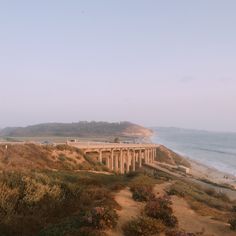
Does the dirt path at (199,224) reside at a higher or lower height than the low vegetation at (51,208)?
lower

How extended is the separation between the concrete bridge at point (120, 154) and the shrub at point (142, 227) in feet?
109

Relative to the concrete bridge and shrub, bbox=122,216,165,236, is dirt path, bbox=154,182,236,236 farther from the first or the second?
the concrete bridge

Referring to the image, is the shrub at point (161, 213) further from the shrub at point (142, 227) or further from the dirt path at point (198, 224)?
the shrub at point (142, 227)

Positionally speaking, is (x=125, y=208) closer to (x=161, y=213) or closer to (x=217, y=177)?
(x=161, y=213)

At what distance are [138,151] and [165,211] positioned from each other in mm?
55794

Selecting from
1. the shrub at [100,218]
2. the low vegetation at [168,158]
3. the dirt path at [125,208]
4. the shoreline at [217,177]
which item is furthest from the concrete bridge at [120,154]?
the shrub at [100,218]

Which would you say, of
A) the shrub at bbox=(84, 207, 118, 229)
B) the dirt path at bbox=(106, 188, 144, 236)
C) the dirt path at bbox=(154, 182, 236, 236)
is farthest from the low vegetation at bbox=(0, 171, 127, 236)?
the dirt path at bbox=(154, 182, 236, 236)

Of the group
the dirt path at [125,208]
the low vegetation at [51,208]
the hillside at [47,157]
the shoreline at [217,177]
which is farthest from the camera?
the shoreline at [217,177]

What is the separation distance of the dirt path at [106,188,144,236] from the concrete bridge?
1112 inches

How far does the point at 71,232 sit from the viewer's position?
10414mm

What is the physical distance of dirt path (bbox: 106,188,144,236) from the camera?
11.1 meters

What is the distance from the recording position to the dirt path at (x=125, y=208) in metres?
11.1

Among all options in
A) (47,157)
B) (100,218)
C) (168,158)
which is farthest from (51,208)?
(168,158)

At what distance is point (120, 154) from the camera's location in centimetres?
5681
